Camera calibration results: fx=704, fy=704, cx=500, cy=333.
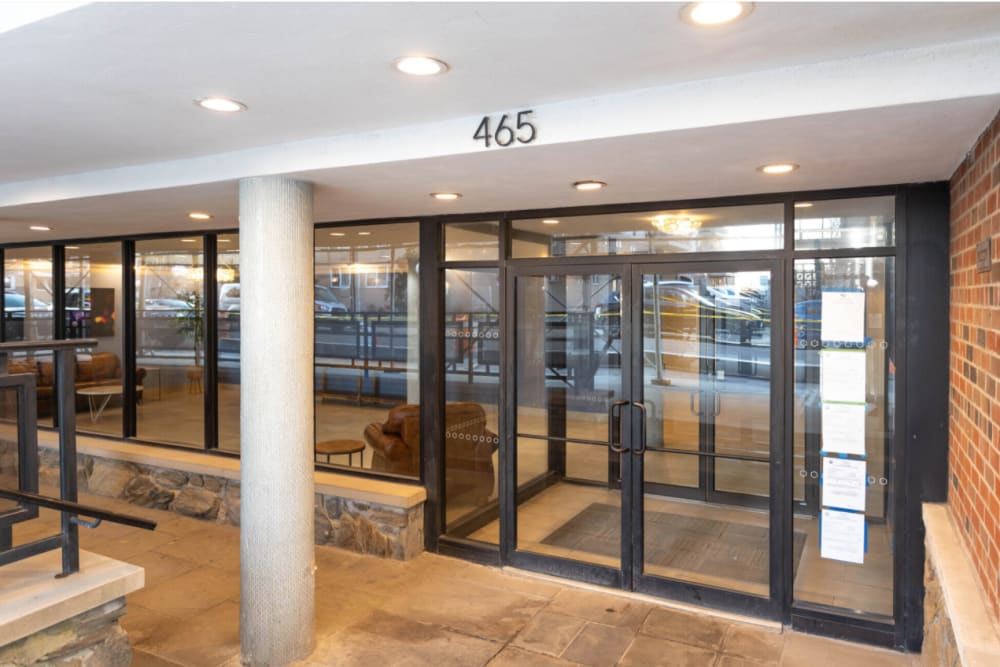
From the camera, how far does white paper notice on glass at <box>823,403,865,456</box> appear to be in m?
3.73

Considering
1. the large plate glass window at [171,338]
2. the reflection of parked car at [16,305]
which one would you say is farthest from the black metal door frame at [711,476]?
the reflection of parked car at [16,305]

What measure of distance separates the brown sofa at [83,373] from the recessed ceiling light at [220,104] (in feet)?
15.3

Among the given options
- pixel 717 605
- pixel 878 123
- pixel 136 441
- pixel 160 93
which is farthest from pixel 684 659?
pixel 136 441

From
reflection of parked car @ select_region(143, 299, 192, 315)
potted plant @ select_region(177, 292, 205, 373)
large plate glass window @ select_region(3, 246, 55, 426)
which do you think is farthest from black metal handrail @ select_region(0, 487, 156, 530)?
large plate glass window @ select_region(3, 246, 55, 426)

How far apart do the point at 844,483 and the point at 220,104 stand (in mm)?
3528

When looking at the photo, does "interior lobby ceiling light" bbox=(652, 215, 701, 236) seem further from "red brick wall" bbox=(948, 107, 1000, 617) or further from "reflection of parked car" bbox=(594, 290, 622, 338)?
"red brick wall" bbox=(948, 107, 1000, 617)

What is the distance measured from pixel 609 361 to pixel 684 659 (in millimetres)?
1700

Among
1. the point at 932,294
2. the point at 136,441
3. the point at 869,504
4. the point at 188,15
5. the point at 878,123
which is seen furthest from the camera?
the point at 136,441

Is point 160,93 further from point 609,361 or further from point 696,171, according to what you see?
point 609,361

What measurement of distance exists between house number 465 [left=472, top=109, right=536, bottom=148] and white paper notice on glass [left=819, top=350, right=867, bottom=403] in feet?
6.98

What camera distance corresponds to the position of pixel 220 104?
2688 mm

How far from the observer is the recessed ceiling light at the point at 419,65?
2.20 meters

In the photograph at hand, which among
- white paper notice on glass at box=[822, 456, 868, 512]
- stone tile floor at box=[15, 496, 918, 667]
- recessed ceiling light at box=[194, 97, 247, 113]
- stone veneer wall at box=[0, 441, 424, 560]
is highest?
recessed ceiling light at box=[194, 97, 247, 113]

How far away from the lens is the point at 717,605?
4.03 m
